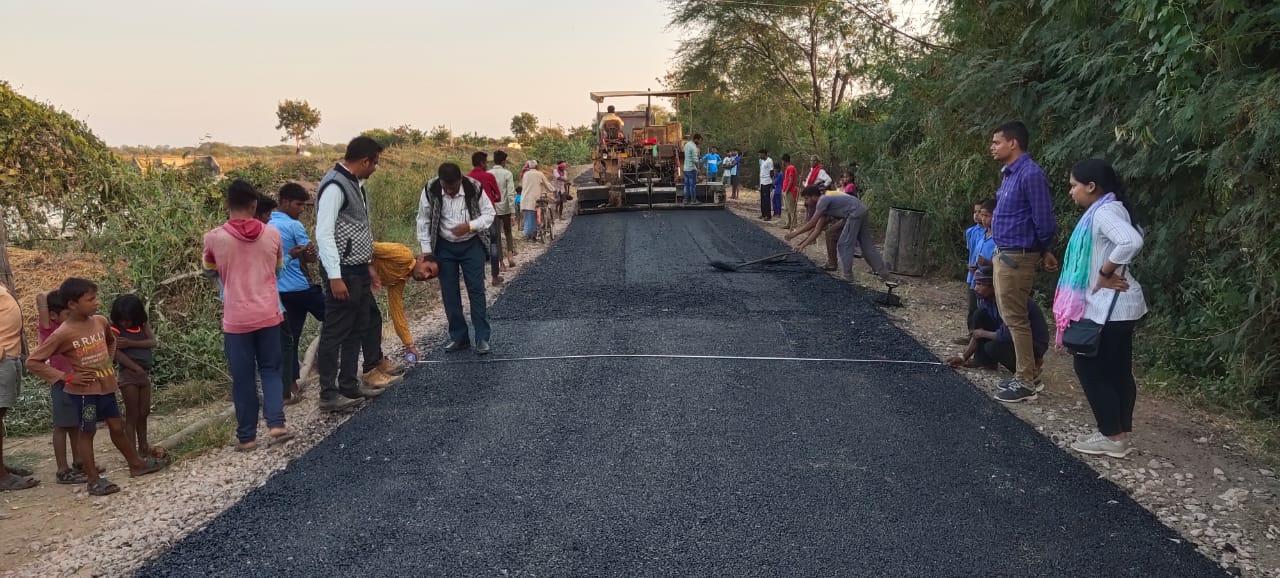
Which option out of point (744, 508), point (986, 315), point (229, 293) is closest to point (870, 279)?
point (986, 315)

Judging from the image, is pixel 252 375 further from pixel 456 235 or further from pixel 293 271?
pixel 456 235

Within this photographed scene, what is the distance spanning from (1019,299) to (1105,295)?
1088mm

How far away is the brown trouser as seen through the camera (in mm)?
4961

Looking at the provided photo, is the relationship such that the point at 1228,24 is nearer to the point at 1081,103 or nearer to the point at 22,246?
the point at 1081,103

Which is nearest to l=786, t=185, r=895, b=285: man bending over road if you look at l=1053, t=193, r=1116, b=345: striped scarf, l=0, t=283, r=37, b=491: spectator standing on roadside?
l=1053, t=193, r=1116, b=345: striped scarf

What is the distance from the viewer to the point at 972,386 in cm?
528

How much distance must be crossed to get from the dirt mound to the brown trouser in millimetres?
7981

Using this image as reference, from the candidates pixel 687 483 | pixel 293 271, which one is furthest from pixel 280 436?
pixel 687 483

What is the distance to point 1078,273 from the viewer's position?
4078 millimetres

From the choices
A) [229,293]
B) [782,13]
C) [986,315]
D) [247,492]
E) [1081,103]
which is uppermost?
[782,13]

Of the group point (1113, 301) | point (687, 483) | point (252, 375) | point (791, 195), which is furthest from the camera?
point (791, 195)

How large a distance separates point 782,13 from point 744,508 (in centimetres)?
1973

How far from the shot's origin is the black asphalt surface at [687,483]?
10.2 feet

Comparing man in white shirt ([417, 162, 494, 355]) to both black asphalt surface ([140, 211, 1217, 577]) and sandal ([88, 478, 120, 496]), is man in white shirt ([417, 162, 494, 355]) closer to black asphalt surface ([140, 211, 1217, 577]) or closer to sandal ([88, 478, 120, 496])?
black asphalt surface ([140, 211, 1217, 577])
